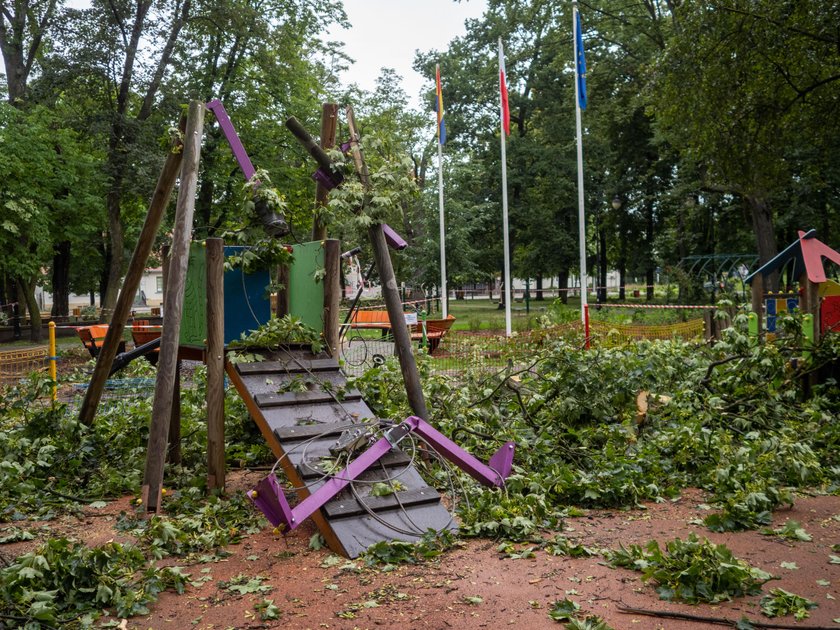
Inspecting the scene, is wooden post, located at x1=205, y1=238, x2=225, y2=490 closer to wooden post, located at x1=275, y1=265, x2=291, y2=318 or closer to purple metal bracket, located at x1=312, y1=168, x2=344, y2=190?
purple metal bracket, located at x1=312, y1=168, x2=344, y2=190

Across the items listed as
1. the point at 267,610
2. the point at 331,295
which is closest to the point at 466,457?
the point at 267,610

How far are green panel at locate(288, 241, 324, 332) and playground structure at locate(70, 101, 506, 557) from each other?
0.4 inches

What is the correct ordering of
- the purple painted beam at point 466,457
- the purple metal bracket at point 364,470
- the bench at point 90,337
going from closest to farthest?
1. the purple metal bracket at point 364,470
2. the purple painted beam at point 466,457
3. the bench at point 90,337

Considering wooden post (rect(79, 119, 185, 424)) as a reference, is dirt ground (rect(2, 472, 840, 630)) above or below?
below

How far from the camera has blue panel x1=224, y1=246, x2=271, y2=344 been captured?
7176 mm

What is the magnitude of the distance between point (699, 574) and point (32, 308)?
26334 millimetres

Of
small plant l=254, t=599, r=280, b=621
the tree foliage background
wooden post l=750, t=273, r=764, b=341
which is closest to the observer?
small plant l=254, t=599, r=280, b=621

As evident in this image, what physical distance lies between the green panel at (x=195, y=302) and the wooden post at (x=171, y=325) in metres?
0.69

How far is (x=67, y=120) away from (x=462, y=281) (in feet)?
57.1

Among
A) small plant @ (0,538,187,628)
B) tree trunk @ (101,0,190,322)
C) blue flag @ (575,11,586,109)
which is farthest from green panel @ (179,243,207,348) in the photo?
tree trunk @ (101,0,190,322)

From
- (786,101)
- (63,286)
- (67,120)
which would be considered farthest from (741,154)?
(63,286)

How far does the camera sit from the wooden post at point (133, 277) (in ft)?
22.7

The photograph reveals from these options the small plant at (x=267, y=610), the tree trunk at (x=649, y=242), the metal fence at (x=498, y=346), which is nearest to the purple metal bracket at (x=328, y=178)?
the metal fence at (x=498, y=346)

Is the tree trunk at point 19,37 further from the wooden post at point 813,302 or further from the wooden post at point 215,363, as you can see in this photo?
the wooden post at point 813,302
